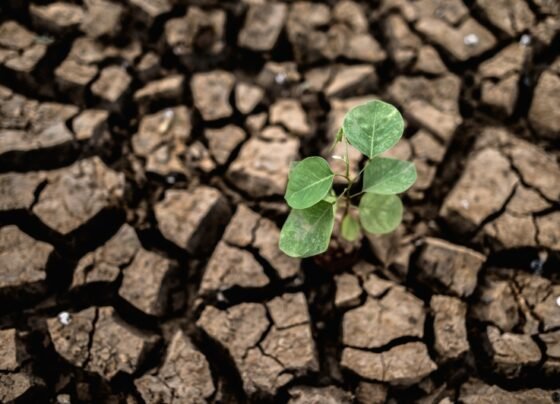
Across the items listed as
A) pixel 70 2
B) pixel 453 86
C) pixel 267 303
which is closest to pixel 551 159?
pixel 453 86

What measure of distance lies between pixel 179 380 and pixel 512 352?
1.23 metres

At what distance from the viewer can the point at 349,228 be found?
183cm

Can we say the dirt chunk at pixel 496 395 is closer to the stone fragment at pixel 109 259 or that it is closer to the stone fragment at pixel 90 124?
the stone fragment at pixel 109 259

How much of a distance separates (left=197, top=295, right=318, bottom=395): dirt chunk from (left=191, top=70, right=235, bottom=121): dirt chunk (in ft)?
3.19

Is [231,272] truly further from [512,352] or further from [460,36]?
[460,36]

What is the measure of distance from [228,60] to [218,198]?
2.75 feet

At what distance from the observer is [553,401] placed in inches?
64.5

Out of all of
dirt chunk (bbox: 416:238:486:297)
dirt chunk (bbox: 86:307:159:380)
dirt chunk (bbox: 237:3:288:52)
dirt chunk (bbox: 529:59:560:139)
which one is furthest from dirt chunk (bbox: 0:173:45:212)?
dirt chunk (bbox: 529:59:560:139)

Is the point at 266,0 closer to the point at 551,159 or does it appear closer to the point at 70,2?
the point at 70,2

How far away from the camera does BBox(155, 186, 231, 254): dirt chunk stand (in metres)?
1.96

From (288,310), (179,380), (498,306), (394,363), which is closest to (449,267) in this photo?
(498,306)

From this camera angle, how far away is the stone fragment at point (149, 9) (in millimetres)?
2379

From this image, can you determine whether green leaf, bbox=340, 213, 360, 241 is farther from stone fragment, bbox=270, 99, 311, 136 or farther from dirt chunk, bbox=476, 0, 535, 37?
dirt chunk, bbox=476, 0, 535, 37

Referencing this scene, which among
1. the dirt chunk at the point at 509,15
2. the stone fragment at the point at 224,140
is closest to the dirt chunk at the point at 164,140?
the stone fragment at the point at 224,140
